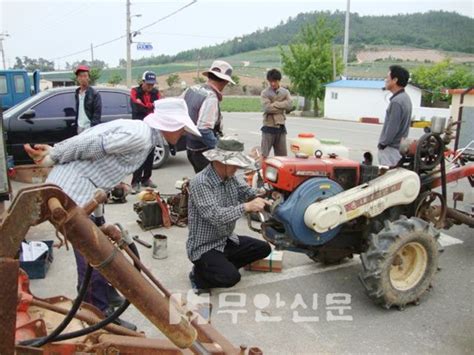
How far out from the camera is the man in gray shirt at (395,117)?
4.96 meters

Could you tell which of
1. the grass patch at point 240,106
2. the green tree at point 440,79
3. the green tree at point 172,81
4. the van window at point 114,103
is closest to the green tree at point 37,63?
the green tree at point 172,81

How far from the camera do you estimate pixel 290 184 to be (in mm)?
3750

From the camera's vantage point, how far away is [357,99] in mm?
34031

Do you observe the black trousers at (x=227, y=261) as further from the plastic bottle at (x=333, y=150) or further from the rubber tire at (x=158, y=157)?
the rubber tire at (x=158, y=157)

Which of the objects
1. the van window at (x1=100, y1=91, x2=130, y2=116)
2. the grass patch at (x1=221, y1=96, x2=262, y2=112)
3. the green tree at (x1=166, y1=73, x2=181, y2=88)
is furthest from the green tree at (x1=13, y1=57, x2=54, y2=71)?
the van window at (x1=100, y1=91, x2=130, y2=116)

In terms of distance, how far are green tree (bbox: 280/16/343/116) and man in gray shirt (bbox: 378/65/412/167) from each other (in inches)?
1229

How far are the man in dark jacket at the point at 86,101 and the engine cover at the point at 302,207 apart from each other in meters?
4.24

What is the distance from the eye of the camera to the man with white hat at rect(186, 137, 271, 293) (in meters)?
3.61

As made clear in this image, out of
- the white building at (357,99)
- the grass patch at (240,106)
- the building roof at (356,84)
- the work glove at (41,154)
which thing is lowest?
the grass patch at (240,106)

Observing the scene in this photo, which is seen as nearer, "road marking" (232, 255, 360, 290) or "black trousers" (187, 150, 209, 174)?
"road marking" (232, 255, 360, 290)

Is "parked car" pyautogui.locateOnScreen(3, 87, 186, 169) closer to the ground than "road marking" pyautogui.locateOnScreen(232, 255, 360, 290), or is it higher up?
higher up

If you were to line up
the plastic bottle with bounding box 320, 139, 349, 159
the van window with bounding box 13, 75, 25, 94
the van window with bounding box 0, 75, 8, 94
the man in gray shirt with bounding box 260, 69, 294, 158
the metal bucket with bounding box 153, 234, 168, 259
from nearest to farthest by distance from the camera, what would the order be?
the plastic bottle with bounding box 320, 139, 349, 159 < the metal bucket with bounding box 153, 234, 168, 259 < the man in gray shirt with bounding box 260, 69, 294, 158 < the van window with bounding box 0, 75, 8, 94 < the van window with bounding box 13, 75, 25, 94

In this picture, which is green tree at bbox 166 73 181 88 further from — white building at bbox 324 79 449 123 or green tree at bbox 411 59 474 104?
green tree at bbox 411 59 474 104

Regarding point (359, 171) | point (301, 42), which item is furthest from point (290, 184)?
point (301, 42)
